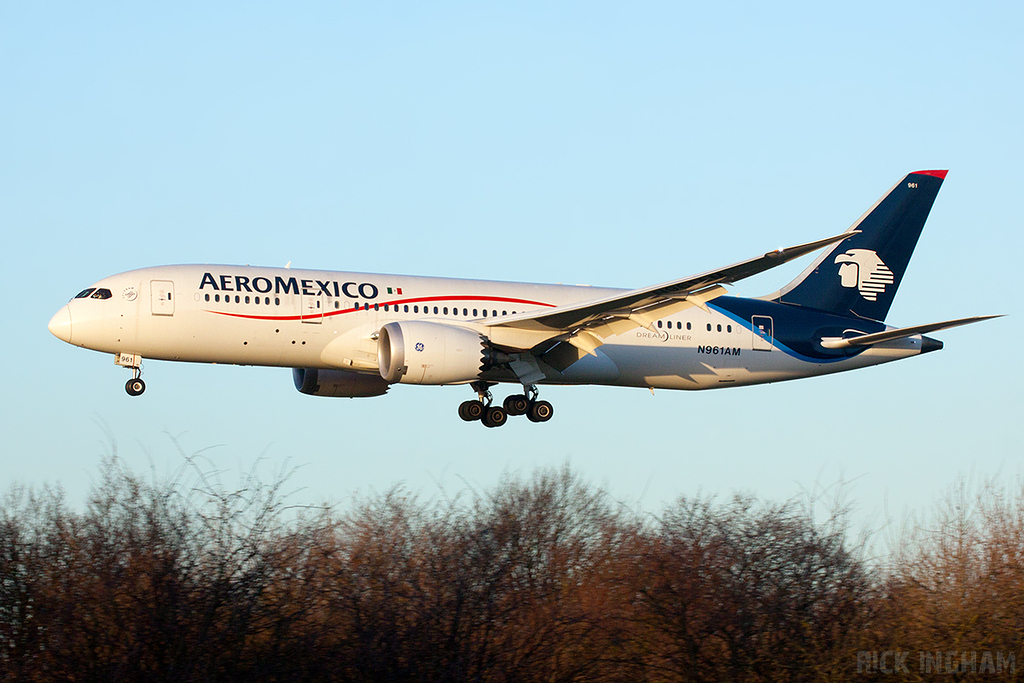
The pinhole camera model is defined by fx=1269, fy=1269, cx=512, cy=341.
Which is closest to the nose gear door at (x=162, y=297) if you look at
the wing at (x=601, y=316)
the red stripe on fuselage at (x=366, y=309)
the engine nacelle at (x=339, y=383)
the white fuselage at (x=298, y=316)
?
the white fuselage at (x=298, y=316)

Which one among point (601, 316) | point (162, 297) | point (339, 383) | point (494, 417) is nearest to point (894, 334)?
point (601, 316)

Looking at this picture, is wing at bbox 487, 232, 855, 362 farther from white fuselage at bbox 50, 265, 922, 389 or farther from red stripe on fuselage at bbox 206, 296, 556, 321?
red stripe on fuselage at bbox 206, 296, 556, 321

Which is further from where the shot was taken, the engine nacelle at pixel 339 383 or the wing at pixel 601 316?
the engine nacelle at pixel 339 383

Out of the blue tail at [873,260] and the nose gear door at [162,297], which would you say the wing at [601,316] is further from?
the nose gear door at [162,297]

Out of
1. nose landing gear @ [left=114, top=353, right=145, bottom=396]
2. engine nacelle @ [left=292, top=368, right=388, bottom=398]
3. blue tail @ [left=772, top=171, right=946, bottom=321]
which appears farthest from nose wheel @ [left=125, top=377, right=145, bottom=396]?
blue tail @ [left=772, top=171, right=946, bottom=321]

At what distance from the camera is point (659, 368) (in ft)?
131

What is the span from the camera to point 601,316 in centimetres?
3625

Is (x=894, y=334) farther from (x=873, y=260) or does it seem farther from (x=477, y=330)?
(x=477, y=330)

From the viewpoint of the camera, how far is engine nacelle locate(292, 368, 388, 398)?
134ft

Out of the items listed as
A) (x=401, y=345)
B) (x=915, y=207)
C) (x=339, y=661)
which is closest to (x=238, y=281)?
(x=401, y=345)

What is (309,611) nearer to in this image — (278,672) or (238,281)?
(278,672)

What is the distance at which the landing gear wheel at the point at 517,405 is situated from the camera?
3953 cm

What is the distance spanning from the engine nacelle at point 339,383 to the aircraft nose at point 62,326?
8.14 metres

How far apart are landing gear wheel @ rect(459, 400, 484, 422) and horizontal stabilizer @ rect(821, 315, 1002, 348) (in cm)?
1178
